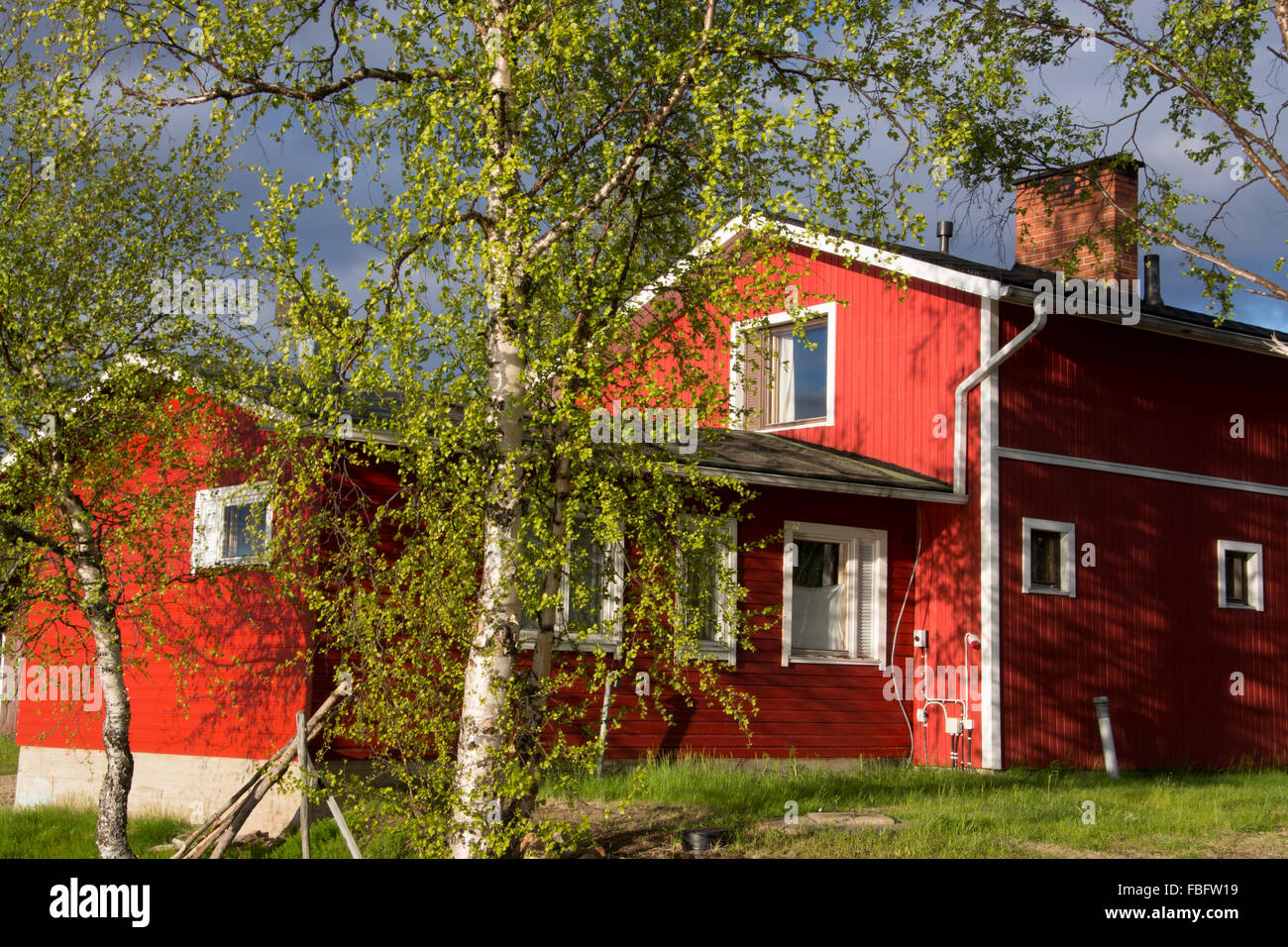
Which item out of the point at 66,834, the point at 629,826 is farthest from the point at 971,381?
the point at 66,834

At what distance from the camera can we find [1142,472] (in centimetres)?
1664

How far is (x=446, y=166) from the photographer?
8.41 metres

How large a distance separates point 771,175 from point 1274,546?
39.5 feet

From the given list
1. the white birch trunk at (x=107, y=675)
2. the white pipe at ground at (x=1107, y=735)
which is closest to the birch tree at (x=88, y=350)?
the white birch trunk at (x=107, y=675)

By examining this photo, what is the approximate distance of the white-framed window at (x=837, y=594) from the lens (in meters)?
15.1

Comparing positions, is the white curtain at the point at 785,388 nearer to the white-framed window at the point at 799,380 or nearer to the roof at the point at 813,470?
the white-framed window at the point at 799,380

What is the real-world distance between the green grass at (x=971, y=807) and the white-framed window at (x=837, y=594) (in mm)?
1373

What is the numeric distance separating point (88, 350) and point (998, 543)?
9.84 meters

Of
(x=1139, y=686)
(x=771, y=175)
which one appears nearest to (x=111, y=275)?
(x=771, y=175)

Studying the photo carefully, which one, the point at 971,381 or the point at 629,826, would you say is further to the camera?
the point at 971,381

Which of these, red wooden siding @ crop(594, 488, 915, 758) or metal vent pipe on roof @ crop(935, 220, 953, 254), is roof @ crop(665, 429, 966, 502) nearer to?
red wooden siding @ crop(594, 488, 915, 758)

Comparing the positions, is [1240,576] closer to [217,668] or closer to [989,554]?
[989,554]
